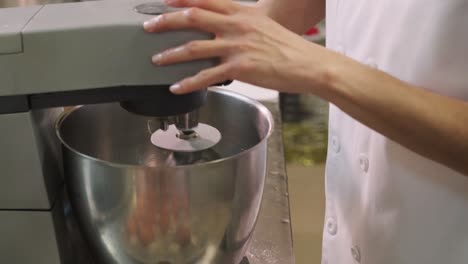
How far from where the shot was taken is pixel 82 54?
0.54 meters

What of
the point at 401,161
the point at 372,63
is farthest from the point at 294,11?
the point at 401,161

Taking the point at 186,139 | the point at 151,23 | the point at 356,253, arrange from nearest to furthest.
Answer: the point at 151,23 → the point at 186,139 → the point at 356,253

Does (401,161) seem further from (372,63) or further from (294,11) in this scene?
(294,11)

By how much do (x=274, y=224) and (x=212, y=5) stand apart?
1.26 feet

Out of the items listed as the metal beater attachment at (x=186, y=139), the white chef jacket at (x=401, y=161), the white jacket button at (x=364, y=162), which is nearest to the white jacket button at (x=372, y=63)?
the white chef jacket at (x=401, y=161)

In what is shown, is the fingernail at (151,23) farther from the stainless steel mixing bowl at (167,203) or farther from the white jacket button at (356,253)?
the white jacket button at (356,253)

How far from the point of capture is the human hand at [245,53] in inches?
21.5

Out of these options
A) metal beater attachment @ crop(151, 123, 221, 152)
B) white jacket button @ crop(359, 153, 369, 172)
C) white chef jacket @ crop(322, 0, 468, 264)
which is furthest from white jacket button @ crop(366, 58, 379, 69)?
metal beater attachment @ crop(151, 123, 221, 152)

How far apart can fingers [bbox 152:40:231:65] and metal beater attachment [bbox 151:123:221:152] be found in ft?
0.45

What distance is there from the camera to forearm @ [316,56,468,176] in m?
0.54

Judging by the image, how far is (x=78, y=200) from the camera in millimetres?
618

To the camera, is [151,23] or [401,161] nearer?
[151,23]

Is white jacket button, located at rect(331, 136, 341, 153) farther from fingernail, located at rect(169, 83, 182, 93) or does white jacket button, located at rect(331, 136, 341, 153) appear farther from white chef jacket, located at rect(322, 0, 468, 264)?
fingernail, located at rect(169, 83, 182, 93)

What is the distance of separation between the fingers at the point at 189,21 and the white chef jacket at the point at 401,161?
9.3 inches
